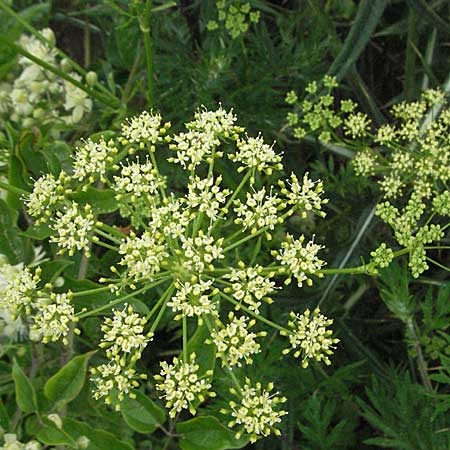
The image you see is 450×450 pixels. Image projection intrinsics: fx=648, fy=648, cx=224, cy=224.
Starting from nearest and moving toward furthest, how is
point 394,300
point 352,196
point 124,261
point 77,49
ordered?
point 124,261, point 394,300, point 352,196, point 77,49

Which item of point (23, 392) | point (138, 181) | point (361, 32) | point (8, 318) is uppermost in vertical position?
point (361, 32)

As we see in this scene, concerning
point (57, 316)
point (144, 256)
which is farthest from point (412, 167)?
point (57, 316)

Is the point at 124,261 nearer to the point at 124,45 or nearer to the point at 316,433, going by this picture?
the point at 316,433

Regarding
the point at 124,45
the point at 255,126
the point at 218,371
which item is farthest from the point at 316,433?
the point at 124,45

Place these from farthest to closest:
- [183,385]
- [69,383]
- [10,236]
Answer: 1. [10,236]
2. [69,383]
3. [183,385]

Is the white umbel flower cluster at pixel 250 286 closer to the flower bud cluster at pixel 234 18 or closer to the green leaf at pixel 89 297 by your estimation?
the green leaf at pixel 89 297

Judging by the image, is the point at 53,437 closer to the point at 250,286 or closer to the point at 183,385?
the point at 183,385
